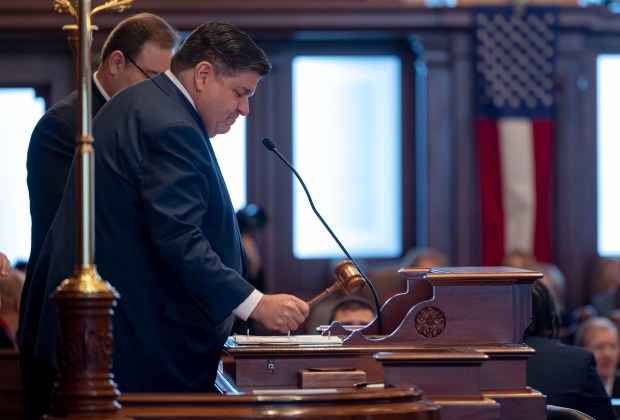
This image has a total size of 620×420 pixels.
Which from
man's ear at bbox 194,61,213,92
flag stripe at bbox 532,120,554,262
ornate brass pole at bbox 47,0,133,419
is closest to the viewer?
ornate brass pole at bbox 47,0,133,419

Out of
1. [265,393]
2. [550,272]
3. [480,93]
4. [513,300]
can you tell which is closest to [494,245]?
[550,272]

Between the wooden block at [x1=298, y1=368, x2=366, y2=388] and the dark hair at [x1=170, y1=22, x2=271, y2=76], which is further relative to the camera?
the dark hair at [x1=170, y1=22, x2=271, y2=76]

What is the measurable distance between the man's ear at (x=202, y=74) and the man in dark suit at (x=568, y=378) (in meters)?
1.51

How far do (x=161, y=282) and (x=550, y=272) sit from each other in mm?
5897

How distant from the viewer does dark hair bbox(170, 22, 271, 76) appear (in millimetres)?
3141

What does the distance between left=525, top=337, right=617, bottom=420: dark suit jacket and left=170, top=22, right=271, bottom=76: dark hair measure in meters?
1.51

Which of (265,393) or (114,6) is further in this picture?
(114,6)

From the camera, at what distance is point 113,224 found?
2979 millimetres

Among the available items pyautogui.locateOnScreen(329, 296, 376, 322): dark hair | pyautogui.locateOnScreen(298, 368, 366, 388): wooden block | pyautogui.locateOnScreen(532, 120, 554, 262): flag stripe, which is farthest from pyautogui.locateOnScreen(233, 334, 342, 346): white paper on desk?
pyautogui.locateOnScreen(532, 120, 554, 262): flag stripe

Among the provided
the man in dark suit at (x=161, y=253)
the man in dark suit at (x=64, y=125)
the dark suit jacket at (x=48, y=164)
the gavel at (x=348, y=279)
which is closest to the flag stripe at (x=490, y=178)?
the man in dark suit at (x=64, y=125)

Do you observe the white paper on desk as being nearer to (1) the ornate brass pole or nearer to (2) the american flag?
(1) the ornate brass pole

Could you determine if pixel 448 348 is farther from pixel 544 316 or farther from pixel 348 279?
pixel 544 316

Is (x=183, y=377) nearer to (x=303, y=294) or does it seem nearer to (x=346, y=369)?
(x=346, y=369)

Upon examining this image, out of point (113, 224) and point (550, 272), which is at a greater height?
point (113, 224)
